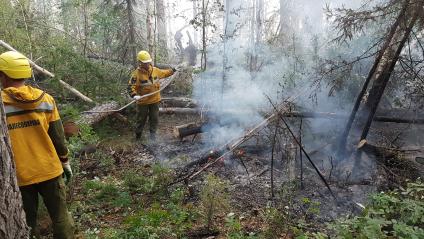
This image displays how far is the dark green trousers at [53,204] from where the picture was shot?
3666mm

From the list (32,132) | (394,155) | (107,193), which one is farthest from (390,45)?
(32,132)

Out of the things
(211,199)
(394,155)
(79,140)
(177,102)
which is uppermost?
(177,102)

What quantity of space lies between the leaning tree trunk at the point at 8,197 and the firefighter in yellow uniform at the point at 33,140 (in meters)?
1.01

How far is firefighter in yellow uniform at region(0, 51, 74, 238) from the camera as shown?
3291 millimetres

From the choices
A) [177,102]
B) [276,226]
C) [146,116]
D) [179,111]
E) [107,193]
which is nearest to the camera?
[276,226]

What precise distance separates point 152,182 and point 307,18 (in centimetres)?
1213

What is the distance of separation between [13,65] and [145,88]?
201 inches

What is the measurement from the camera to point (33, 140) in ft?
11.4

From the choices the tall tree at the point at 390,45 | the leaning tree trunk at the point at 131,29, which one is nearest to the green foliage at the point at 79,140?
the tall tree at the point at 390,45

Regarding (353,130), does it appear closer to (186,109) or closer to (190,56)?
(186,109)

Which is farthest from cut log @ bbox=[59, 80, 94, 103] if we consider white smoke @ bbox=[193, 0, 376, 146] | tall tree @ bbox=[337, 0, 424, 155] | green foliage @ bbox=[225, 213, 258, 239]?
tall tree @ bbox=[337, 0, 424, 155]

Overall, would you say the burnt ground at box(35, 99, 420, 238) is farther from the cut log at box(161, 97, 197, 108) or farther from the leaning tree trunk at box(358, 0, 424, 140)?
the cut log at box(161, 97, 197, 108)

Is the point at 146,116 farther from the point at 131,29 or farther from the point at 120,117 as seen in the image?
the point at 131,29

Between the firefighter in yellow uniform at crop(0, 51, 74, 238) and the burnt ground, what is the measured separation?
1.05 m
